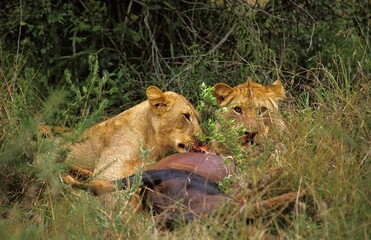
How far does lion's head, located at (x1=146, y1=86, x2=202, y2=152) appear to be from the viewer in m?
6.42

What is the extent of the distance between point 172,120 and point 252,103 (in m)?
0.54

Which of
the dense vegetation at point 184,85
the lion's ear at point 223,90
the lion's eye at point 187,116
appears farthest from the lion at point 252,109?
the lion's eye at point 187,116

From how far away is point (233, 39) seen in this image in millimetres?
7988

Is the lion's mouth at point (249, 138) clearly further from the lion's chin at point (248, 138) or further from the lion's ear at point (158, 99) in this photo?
the lion's ear at point (158, 99)

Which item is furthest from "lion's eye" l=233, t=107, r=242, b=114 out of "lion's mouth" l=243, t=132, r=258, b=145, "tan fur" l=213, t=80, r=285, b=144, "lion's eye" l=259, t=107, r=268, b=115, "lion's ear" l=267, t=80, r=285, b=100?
"lion's mouth" l=243, t=132, r=258, b=145

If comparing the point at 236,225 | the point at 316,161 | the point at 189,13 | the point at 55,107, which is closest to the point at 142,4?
the point at 189,13

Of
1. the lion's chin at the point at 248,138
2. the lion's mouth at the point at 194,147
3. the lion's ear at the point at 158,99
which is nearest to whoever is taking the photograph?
the lion's chin at the point at 248,138

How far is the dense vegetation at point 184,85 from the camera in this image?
185 inches

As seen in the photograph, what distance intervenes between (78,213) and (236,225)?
2.80ft

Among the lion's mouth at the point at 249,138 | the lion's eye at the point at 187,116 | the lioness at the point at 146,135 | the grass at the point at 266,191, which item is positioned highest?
the grass at the point at 266,191

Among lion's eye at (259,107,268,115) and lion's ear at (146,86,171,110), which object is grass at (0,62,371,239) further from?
lion's ear at (146,86,171,110)

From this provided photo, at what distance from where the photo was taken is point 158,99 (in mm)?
6484

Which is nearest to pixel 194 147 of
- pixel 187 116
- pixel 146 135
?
pixel 187 116

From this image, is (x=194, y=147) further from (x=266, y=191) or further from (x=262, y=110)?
(x=266, y=191)
